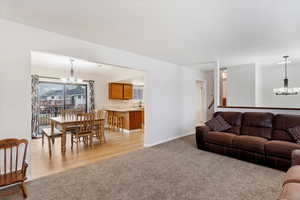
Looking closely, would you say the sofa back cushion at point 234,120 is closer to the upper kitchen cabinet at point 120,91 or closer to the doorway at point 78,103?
the doorway at point 78,103

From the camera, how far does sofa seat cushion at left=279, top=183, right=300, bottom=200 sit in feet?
4.39

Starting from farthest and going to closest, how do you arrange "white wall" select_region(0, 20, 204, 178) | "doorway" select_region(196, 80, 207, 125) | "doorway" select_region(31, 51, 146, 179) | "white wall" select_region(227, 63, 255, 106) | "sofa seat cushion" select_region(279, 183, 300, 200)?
1. "doorway" select_region(196, 80, 207, 125)
2. "white wall" select_region(227, 63, 255, 106)
3. "doorway" select_region(31, 51, 146, 179)
4. "white wall" select_region(0, 20, 204, 178)
5. "sofa seat cushion" select_region(279, 183, 300, 200)

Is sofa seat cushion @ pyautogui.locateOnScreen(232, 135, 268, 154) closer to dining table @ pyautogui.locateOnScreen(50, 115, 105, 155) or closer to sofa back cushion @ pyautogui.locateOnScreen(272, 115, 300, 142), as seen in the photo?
sofa back cushion @ pyautogui.locateOnScreen(272, 115, 300, 142)

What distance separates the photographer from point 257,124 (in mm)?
3582

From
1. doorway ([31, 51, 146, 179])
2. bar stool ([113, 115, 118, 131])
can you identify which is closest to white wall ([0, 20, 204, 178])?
doorway ([31, 51, 146, 179])

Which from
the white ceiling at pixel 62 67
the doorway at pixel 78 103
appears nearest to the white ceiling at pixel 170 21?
the doorway at pixel 78 103

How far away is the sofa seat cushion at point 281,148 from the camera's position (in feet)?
8.83

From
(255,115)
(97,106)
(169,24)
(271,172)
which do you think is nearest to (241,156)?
(271,172)

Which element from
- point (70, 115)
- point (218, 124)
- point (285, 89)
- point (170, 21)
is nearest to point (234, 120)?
point (218, 124)

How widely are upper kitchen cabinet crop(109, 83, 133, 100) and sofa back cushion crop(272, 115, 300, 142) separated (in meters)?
5.48

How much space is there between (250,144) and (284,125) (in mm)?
880

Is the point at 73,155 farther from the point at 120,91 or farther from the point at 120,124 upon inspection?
the point at 120,91

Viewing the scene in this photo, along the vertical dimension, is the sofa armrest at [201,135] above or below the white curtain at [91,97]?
below

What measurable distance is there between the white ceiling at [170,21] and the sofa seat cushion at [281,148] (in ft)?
6.55
